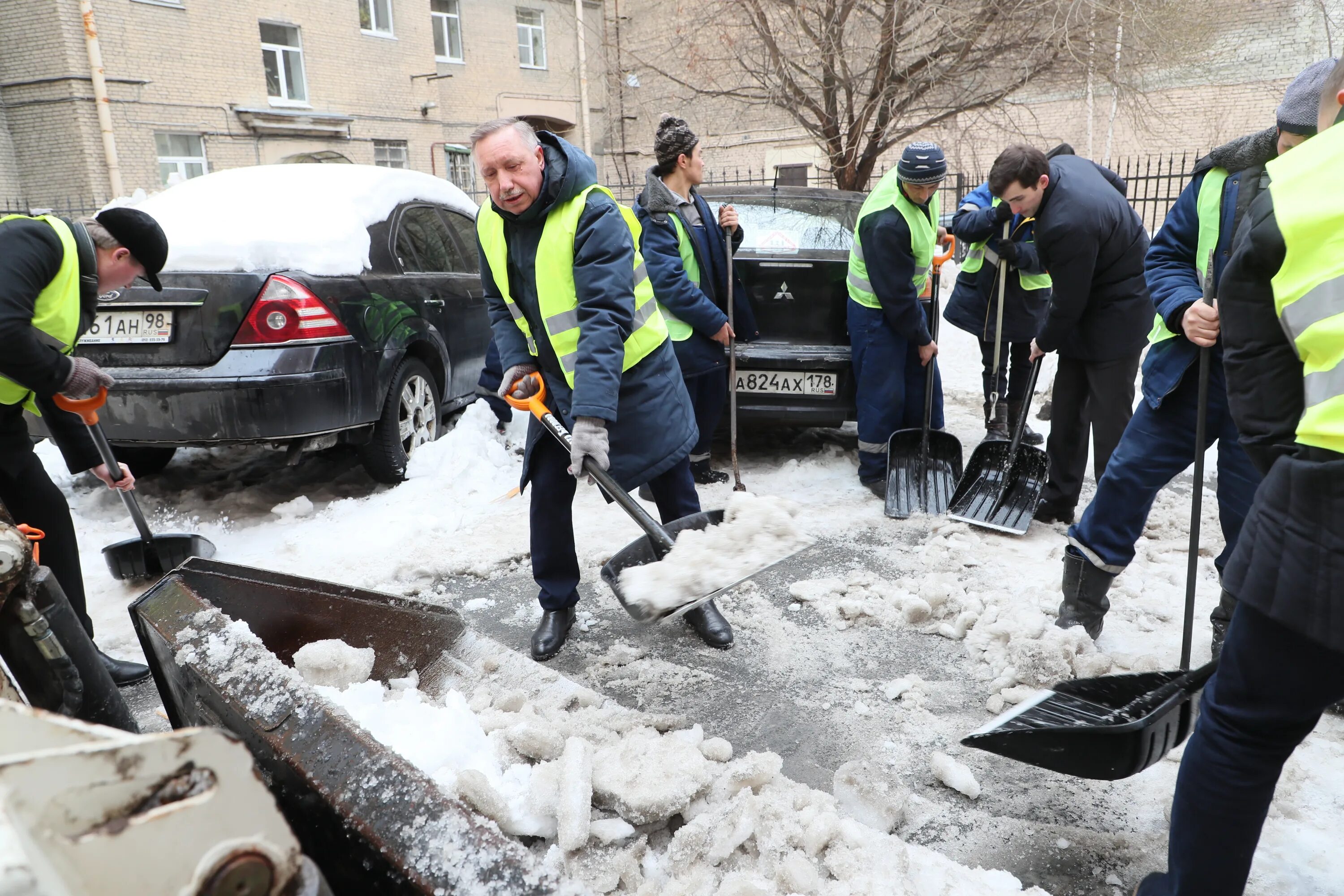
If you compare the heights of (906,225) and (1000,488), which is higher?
(906,225)

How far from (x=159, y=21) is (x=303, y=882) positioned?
22.0 m

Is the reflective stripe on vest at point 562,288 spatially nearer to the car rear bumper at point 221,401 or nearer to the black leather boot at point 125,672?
the car rear bumper at point 221,401

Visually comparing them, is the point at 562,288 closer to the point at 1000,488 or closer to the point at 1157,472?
the point at 1157,472

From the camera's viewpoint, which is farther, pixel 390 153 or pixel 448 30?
pixel 448 30

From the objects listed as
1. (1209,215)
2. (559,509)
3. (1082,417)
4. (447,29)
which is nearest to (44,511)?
(559,509)

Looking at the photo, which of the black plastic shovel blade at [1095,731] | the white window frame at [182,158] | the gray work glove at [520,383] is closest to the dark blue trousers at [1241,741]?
the black plastic shovel blade at [1095,731]

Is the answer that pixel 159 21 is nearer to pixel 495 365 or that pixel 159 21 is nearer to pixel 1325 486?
pixel 495 365

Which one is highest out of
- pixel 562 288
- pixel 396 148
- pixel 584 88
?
pixel 584 88

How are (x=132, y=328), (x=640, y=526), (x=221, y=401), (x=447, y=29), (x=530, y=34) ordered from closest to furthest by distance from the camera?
(x=640, y=526) < (x=221, y=401) < (x=132, y=328) < (x=447, y=29) < (x=530, y=34)

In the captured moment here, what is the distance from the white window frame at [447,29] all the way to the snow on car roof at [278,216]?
69.5 ft

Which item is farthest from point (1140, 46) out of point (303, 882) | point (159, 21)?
point (159, 21)

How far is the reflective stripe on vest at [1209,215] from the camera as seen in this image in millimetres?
2922

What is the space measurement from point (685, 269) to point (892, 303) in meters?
1.15

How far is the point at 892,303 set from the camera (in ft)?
16.1
